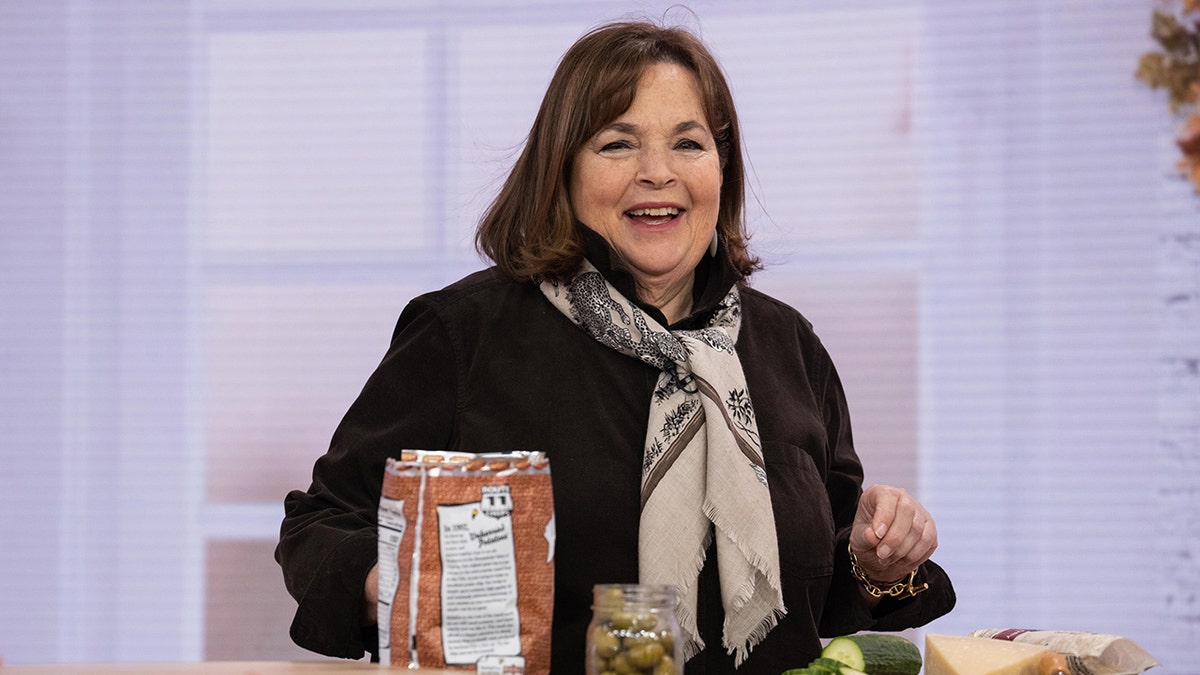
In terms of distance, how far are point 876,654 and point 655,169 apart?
26.3 inches

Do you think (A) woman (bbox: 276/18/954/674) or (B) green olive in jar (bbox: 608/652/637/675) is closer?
(B) green olive in jar (bbox: 608/652/637/675)

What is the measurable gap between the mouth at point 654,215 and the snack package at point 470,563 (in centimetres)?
64

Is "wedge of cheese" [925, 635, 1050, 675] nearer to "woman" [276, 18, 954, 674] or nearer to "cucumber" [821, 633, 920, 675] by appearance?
"cucumber" [821, 633, 920, 675]

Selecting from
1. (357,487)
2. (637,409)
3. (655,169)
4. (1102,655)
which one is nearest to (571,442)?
(637,409)

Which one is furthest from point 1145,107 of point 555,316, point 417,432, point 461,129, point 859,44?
point 417,432

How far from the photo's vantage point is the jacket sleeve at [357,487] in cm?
123

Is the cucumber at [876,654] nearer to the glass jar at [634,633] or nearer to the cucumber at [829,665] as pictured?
the cucumber at [829,665]

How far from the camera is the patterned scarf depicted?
137 centimetres

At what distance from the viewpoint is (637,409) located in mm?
1489

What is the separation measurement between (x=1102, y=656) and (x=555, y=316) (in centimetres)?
73

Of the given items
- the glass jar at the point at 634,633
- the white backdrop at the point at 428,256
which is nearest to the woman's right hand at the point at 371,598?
the glass jar at the point at 634,633

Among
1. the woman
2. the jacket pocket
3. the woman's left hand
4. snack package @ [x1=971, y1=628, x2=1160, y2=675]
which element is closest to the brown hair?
the woman

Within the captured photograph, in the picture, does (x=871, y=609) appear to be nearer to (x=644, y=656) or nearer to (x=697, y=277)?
(x=697, y=277)

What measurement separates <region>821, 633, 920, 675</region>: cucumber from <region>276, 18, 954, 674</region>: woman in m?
0.21
